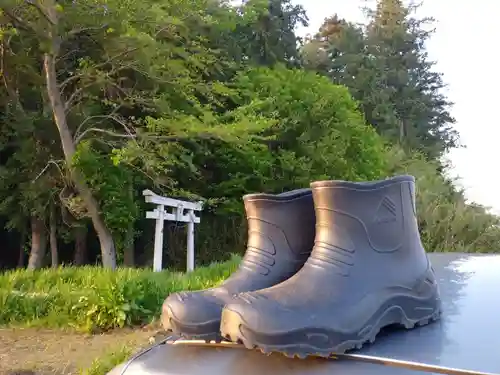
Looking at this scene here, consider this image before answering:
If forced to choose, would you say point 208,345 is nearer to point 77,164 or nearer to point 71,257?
point 77,164

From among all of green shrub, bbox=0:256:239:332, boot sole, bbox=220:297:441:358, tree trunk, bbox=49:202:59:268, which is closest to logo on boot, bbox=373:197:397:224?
boot sole, bbox=220:297:441:358

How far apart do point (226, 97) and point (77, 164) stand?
3.67m

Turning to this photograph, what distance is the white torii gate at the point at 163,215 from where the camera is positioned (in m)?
8.42

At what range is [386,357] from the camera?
85 cm

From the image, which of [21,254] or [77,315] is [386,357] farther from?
[21,254]

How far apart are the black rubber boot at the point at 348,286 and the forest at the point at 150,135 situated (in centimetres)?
739

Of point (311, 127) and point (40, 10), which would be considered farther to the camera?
point (311, 127)

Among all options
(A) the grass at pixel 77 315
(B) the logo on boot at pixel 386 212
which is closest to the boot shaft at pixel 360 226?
(B) the logo on boot at pixel 386 212

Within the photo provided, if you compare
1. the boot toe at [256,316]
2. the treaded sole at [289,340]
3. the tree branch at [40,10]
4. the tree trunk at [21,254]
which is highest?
the tree branch at [40,10]

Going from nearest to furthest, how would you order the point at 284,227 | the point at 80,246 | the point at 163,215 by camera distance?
the point at 284,227 < the point at 163,215 < the point at 80,246

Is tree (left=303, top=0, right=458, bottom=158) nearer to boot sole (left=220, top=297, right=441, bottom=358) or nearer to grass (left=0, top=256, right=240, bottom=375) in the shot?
grass (left=0, top=256, right=240, bottom=375)

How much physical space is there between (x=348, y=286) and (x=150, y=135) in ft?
26.9

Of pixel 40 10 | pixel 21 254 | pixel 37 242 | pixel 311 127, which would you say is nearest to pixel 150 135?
pixel 40 10

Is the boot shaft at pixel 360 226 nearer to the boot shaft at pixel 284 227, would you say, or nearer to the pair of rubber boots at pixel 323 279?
the pair of rubber boots at pixel 323 279
